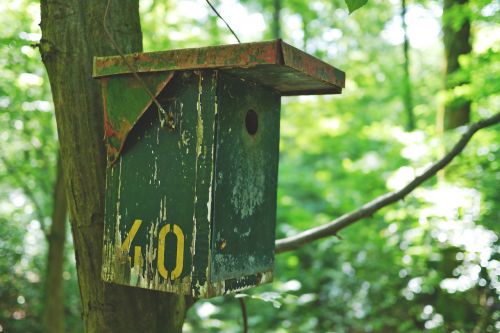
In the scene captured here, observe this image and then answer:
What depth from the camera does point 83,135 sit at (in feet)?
5.08

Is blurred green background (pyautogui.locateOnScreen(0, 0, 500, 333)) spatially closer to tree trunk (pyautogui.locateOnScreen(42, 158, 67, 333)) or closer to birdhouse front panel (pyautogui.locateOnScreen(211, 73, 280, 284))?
tree trunk (pyautogui.locateOnScreen(42, 158, 67, 333))

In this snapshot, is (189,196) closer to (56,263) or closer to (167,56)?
(167,56)

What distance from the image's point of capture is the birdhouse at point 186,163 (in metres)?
1.37

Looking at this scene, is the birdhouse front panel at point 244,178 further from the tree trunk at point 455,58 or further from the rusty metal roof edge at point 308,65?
the tree trunk at point 455,58

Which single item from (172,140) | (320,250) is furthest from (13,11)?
(320,250)

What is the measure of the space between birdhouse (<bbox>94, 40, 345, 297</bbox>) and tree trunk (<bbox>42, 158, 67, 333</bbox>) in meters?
2.47

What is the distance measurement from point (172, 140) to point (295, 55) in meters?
0.43

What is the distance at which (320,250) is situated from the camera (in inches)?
265

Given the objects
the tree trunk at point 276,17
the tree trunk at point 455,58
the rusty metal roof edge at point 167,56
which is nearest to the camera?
the rusty metal roof edge at point 167,56

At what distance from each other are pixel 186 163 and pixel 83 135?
1.24 feet

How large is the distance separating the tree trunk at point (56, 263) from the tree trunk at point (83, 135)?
7.69 ft

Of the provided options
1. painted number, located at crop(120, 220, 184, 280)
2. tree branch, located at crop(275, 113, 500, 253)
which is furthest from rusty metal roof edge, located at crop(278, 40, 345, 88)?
tree branch, located at crop(275, 113, 500, 253)

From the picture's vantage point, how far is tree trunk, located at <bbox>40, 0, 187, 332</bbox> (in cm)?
155

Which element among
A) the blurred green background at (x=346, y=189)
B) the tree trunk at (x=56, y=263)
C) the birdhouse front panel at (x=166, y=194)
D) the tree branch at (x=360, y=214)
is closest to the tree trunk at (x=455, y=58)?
the blurred green background at (x=346, y=189)
